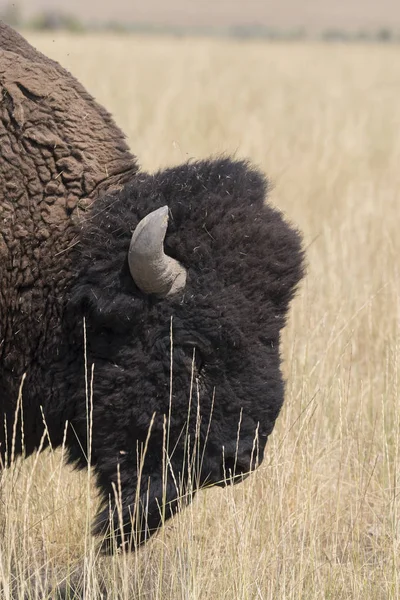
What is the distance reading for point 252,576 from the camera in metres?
3.54

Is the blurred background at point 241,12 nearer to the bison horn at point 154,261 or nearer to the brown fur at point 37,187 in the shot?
the brown fur at point 37,187

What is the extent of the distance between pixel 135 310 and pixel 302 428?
4.04 feet

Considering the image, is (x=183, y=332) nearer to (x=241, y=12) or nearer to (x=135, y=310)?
(x=135, y=310)

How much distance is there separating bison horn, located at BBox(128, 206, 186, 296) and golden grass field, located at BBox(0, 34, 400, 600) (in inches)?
31.7

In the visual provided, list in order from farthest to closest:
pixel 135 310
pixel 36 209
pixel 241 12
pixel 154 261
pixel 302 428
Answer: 1. pixel 241 12
2. pixel 302 428
3. pixel 36 209
4. pixel 135 310
5. pixel 154 261

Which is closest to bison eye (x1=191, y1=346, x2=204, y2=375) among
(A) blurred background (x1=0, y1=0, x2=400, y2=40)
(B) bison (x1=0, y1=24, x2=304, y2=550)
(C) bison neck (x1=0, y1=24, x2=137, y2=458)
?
(B) bison (x1=0, y1=24, x2=304, y2=550)

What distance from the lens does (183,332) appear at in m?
3.60

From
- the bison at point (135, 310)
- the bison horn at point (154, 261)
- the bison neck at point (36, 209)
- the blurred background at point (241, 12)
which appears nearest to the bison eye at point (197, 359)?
the bison at point (135, 310)

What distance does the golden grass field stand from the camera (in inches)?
141

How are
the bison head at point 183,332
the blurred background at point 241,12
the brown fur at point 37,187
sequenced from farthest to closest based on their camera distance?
1. the blurred background at point 241,12
2. the brown fur at point 37,187
3. the bison head at point 183,332

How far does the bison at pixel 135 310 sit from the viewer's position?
3.59 meters

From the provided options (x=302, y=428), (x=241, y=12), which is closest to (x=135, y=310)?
(x=302, y=428)

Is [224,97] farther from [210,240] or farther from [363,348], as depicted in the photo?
[210,240]

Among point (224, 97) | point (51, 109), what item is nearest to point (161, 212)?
point (51, 109)
